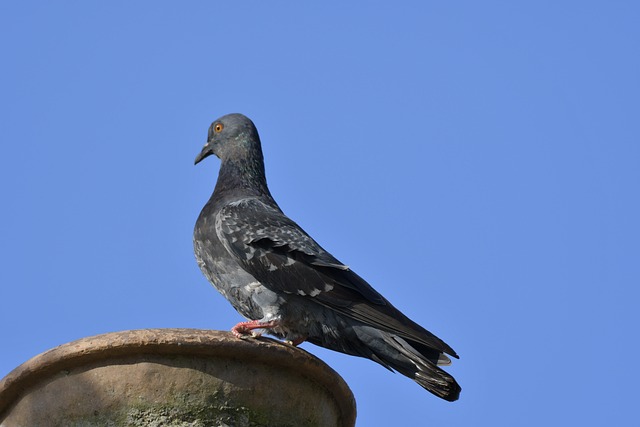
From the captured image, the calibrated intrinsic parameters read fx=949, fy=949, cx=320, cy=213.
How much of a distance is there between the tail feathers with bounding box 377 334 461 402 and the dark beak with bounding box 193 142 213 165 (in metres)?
2.97

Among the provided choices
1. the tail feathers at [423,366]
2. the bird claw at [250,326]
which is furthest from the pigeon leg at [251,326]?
the tail feathers at [423,366]

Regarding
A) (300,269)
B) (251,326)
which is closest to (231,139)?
(300,269)

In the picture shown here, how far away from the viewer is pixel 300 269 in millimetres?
6258

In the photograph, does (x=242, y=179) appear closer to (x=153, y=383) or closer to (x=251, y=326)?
(x=251, y=326)

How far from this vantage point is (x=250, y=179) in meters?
7.67

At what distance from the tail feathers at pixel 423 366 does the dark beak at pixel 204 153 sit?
2966 mm

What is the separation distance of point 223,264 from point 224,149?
5.69ft

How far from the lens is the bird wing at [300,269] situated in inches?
236

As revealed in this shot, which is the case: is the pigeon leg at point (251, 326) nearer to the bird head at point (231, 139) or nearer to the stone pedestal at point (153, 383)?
the stone pedestal at point (153, 383)

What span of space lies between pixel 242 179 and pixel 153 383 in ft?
13.0

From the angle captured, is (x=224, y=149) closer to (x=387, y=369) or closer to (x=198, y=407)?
(x=387, y=369)

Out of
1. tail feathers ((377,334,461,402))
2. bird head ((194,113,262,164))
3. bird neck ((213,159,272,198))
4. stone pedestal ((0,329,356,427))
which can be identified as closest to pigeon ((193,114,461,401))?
tail feathers ((377,334,461,402))

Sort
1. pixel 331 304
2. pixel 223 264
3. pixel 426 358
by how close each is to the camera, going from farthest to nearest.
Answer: pixel 223 264 → pixel 331 304 → pixel 426 358

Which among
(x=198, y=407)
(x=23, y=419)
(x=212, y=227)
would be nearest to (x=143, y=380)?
(x=198, y=407)
